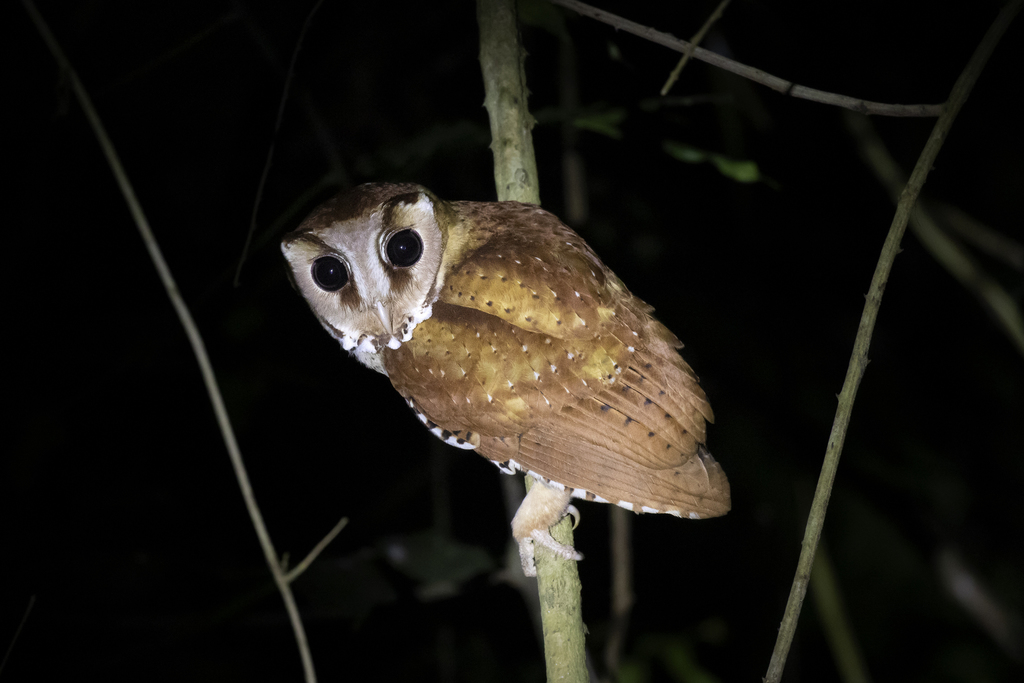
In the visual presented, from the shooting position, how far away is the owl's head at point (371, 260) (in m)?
1.02

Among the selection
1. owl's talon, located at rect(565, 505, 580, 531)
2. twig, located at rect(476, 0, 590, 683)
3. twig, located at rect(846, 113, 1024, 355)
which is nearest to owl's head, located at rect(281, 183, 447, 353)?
twig, located at rect(476, 0, 590, 683)

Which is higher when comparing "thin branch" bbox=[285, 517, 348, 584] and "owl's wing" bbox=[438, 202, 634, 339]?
"owl's wing" bbox=[438, 202, 634, 339]

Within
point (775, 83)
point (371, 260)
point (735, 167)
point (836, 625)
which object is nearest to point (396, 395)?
point (371, 260)

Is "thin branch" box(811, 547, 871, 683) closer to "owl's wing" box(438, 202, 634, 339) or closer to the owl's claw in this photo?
the owl's claw

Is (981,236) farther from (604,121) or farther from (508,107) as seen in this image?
(508,107)

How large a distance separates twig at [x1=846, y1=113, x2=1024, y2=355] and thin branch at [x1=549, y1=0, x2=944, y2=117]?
39.5 inches

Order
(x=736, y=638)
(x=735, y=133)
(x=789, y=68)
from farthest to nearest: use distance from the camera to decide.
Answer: (x=736, y=638) < (x=789, y=68) < (x=735, y=133)

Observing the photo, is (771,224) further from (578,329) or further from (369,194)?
(369,194)

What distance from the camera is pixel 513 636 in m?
2.55

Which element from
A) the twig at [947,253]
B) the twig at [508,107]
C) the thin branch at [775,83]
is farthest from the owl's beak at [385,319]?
the twig at [947,253]

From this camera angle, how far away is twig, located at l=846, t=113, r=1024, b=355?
6.15ft

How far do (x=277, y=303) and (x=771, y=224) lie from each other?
186cm

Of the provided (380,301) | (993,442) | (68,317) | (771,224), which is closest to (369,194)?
(380,301)

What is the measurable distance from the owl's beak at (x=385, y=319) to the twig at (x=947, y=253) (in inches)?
58.4
